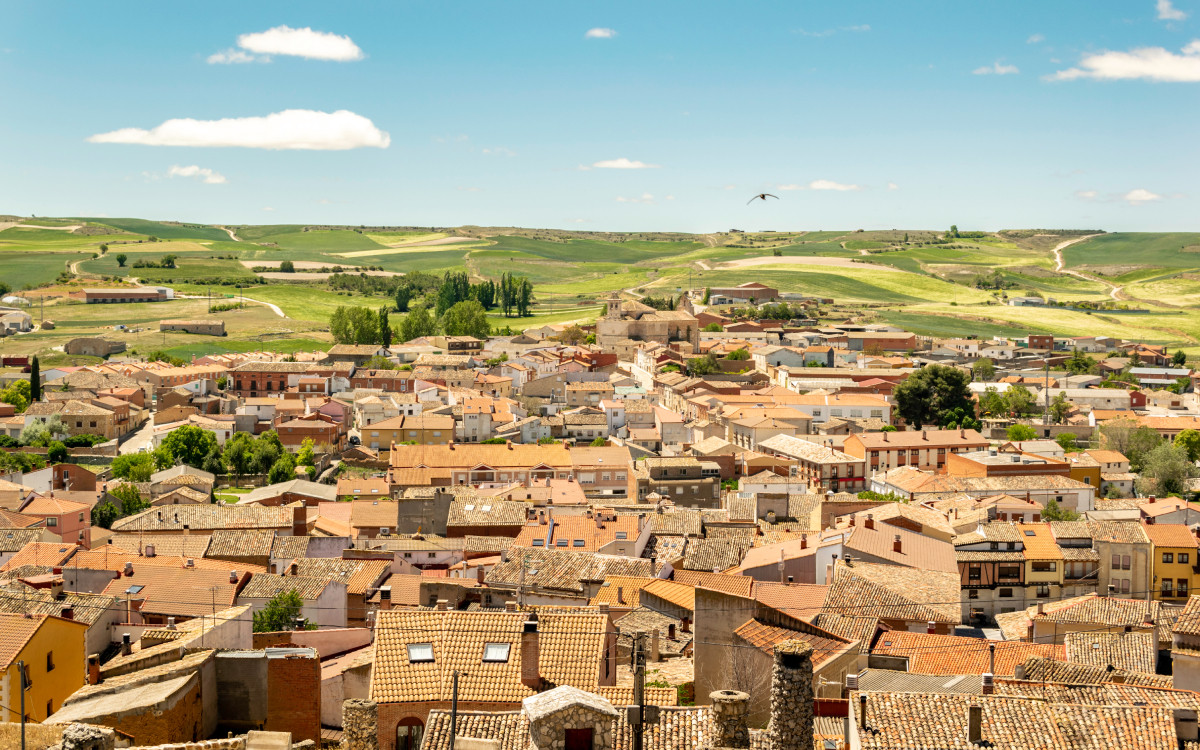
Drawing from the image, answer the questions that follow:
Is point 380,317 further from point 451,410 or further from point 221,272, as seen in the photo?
point 221,272

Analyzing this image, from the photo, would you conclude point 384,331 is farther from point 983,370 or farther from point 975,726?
point 975,726

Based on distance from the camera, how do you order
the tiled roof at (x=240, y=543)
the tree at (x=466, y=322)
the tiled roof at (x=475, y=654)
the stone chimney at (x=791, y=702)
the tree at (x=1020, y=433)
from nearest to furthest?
the stone chimney at (x=791, y=702) → the tiled roof at (x=475, y=654) → the tiled roof at (x=240, y=543) → the tree at (x=1020, y=433) → the tree at (x=466, y=322)

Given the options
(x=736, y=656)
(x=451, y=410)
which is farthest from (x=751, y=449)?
(x=736, y=656)

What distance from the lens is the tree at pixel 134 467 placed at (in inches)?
1901

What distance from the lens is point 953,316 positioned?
134 m

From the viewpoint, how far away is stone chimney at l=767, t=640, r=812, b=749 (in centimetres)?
808

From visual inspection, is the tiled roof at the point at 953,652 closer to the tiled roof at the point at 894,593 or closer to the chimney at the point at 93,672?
the tiled roof at the point at 894,593

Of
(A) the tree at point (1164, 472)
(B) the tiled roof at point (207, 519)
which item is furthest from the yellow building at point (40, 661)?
(A) the tree at point (1164, 472)

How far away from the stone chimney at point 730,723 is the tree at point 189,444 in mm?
47637

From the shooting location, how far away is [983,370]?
277ft

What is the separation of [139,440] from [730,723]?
55.5 m

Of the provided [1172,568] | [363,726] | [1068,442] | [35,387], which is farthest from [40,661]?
[35,387]

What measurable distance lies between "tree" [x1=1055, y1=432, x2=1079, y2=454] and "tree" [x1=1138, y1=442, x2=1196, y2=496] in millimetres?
4007

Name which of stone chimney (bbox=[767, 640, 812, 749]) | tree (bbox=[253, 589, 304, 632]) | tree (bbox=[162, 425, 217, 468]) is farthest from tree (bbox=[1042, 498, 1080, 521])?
tree (bbox=[162, 425, 217, 468])
